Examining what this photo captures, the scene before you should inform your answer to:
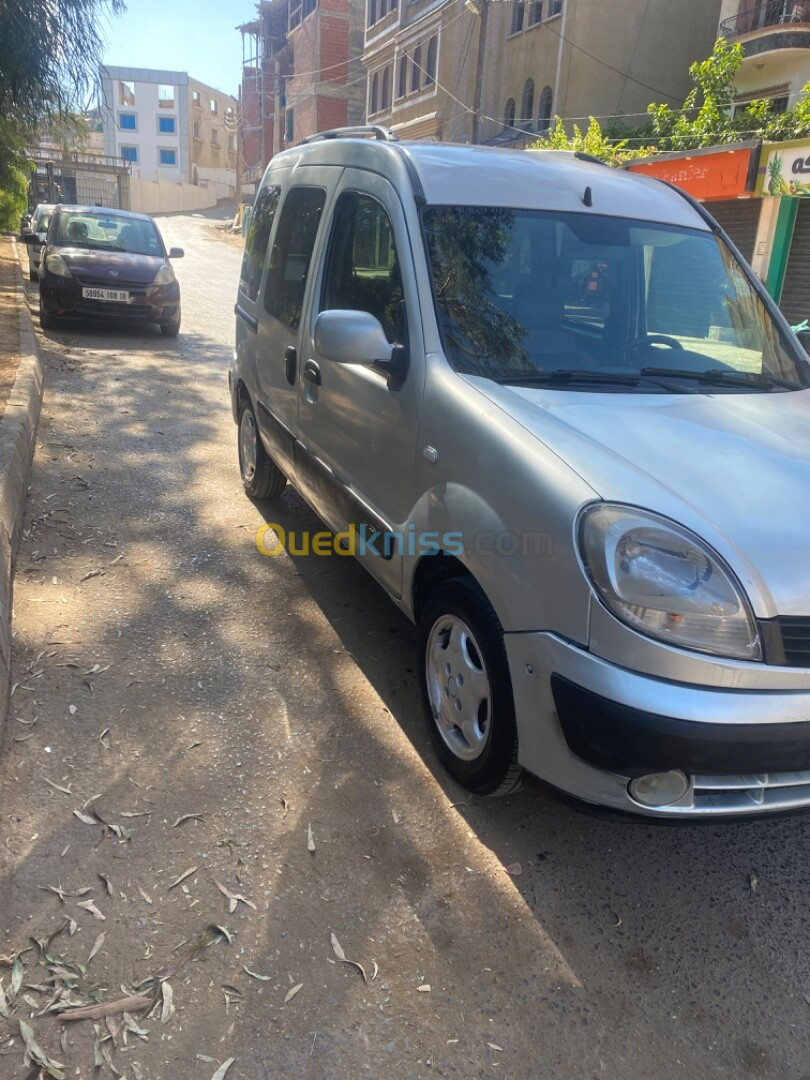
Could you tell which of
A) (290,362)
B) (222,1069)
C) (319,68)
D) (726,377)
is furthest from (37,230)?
(319,68)

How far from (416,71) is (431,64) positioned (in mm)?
1812

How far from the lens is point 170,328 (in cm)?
1205

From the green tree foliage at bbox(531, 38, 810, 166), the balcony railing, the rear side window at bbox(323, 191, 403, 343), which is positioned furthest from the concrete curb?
the balcony railing

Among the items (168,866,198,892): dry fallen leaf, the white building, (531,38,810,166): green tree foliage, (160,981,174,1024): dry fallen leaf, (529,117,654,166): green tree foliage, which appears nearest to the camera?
(160,981,174,1024): dry fallen leaf

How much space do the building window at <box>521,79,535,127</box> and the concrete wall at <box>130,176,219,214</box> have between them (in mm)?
38692

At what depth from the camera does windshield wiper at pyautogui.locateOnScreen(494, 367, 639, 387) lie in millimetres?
2908

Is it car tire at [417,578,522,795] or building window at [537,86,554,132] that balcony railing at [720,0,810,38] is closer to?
building window at [537,86,554,132]

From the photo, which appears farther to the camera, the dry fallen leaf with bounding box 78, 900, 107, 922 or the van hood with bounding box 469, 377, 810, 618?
the dry fallen leaf with bounding box 78, 900, 107, 922

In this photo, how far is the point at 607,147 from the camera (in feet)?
63.3

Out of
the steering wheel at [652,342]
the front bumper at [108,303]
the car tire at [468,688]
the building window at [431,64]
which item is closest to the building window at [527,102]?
the building window at [431,64]

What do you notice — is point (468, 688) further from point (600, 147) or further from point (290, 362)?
point (600, 147)

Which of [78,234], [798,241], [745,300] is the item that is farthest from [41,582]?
[798,241]

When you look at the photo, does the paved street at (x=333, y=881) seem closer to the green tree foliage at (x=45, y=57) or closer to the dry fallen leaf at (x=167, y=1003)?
the dry fallen leaf at (x=167, y=1003)

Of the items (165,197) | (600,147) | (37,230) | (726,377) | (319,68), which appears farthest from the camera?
(165,197)
